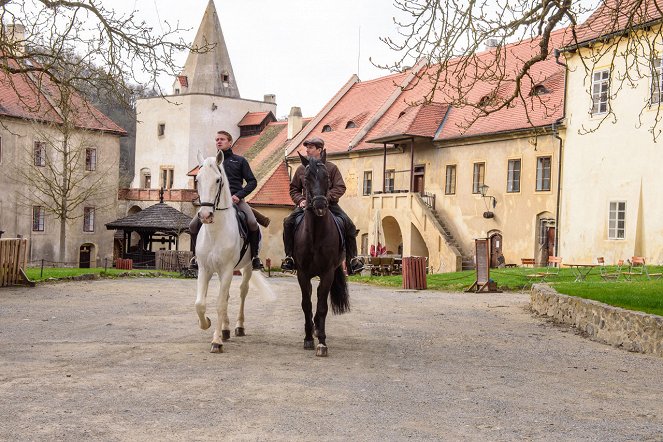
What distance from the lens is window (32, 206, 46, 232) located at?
50750 millimetres

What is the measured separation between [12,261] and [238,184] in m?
11.5

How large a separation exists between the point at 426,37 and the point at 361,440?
8935mm

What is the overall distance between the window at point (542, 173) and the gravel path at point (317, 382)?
20566 millimetres

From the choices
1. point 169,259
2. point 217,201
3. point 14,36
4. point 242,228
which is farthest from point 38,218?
point 217,201

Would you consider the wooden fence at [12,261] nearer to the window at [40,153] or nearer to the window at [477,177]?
the window at [477,177]

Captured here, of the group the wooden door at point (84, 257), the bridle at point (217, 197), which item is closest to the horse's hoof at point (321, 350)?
the bridle at point (217, 197)

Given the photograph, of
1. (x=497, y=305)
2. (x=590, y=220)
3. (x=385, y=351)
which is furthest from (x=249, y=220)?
(x=590, y=220)

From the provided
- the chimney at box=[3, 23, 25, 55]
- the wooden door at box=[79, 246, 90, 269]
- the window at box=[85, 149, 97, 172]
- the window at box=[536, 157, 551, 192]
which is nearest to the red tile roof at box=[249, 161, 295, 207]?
the window at box=[85, 149, 97, 172]

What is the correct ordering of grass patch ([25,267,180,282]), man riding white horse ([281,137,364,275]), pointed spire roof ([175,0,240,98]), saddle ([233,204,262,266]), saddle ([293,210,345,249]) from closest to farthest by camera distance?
1. man riding white horse ([281,137,364,275])
2. saddle ([293,210,345,249])
3. saddle ([233,204,262,266])
4. grass patch ([25,267,180,282])
5. pointed spire roof ([175,0,240,98])

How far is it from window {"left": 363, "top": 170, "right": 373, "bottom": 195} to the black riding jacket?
34.5m

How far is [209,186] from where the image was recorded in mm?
10266

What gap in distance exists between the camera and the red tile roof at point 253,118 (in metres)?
67.6

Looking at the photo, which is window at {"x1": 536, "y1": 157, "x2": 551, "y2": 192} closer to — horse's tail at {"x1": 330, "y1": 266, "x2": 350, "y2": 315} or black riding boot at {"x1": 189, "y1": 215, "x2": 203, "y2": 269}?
horse's tail at {"x1": 330, "y1": 266, "x2": 350, "y2": 315}

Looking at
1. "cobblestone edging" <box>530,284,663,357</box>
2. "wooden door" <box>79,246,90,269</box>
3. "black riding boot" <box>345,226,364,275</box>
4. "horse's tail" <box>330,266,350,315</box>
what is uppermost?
"black riding boot" <box>345,226,364,275</box>
